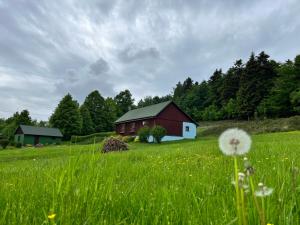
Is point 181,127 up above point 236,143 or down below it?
above

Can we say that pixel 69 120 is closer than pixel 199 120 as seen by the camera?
Result: Yes

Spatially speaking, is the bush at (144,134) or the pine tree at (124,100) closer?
the bush at (144,134)

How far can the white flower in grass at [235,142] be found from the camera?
992 mm

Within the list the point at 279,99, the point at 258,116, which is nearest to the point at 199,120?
the point at 258,116

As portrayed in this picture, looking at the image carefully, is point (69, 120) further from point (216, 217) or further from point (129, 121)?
point (216, 217)

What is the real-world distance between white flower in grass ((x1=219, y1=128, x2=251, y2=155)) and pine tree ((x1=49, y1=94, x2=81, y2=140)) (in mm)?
76950

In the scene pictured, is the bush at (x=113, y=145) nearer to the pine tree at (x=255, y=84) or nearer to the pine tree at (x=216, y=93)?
the pine tree at (x=255, y=84)

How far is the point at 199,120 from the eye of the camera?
82938 millimetres

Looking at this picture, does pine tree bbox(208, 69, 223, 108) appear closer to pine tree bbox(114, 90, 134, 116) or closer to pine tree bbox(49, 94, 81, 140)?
pine tree bbox(114, 90, 134, 116)

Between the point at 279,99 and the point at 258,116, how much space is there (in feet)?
22.1

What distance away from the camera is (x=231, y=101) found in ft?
238

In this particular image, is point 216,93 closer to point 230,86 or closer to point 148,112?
point 230,86

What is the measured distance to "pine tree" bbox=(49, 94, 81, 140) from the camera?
250 ft

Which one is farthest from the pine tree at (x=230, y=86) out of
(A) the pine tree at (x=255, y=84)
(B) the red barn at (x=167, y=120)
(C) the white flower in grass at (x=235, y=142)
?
(C) the white flower in grass at (x=235, y=142)
